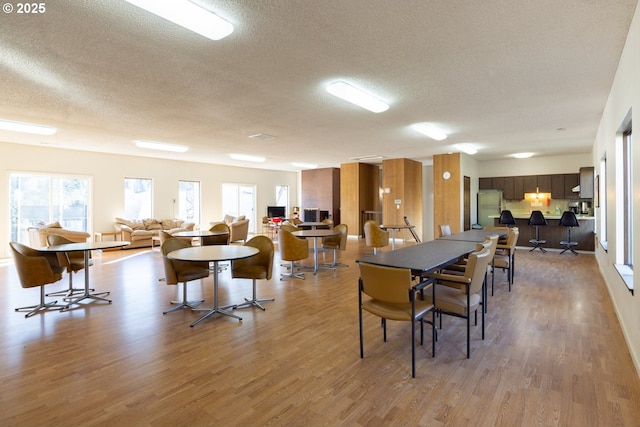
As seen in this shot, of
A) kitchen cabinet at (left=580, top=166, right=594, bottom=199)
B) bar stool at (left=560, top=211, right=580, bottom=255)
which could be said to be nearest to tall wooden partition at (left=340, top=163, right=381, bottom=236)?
bar stool at (left=560, top=211, right=580, bottom=255)

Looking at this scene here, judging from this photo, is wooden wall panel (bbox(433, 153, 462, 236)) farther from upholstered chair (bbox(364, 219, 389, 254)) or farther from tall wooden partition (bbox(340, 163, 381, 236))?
tall wooden partition (bbox(340, 163, 381, 236))

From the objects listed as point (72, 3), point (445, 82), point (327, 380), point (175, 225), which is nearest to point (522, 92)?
point (445, 82)

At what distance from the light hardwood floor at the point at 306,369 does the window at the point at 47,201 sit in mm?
5135

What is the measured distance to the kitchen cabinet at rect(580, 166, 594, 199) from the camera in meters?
8.12

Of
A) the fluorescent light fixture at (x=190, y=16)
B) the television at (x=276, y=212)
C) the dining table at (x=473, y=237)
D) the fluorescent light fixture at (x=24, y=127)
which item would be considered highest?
the fluorescent light fixture at (x=24, y=127)

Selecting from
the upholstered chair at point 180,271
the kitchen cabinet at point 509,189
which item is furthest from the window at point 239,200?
the kitchen cabinet at point 509,189

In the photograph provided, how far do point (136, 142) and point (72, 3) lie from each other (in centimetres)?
571

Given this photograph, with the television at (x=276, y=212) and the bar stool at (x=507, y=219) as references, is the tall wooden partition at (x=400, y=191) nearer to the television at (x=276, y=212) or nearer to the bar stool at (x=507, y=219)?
the bar stool at (x=507, y=219)

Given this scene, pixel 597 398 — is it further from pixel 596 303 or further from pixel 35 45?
pixel 35 45

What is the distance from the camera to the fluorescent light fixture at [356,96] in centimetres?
388

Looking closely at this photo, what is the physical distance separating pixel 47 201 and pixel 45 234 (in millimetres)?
1567

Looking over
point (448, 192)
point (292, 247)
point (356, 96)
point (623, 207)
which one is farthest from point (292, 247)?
point (448, 192)

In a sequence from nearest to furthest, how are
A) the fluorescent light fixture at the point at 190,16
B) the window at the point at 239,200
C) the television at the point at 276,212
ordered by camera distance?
1. the fluorescent light fixture at the point at 190,16
2. the window at the point at 239,200
3. the television at the point at 276,212

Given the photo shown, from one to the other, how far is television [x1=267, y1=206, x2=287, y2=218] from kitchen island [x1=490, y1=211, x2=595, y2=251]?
7911 millimetres
